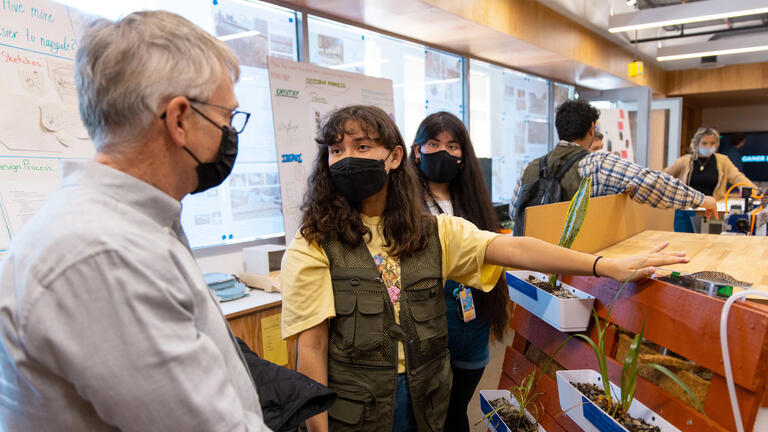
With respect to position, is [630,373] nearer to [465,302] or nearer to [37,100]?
[465,302]

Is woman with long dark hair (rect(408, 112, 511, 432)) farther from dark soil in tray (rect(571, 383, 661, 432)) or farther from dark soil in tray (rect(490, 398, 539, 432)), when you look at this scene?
dark soil in tray (rect(571, 383, 661, 432))

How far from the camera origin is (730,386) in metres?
0.76

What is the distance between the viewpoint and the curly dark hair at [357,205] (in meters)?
1.26

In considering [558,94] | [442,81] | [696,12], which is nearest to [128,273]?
[442,81]

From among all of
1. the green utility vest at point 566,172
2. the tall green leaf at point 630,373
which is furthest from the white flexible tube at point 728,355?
the green utility vest at point 566,172

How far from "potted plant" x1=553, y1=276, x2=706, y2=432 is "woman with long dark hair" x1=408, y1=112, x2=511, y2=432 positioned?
2.12 ft

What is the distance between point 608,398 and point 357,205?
2.68 feet

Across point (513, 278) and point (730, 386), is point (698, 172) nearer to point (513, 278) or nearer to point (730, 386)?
point (513, 278)

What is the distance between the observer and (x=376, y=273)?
4.00ft

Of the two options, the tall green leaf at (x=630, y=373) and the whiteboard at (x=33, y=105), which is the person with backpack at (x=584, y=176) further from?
the whiteboard at (x=33, y=105)

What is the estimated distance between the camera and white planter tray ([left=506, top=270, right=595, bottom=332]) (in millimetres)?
1101

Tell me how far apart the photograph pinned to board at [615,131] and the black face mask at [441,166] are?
3.77 meters

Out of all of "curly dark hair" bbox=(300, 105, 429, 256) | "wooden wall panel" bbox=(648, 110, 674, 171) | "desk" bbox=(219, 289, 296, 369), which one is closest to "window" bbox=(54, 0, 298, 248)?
"desk" bbox=(219, 289, 296, 369)

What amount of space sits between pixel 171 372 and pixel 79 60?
1.66ft
